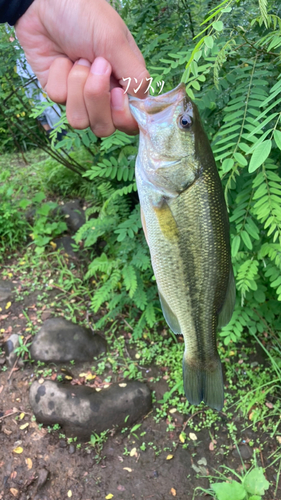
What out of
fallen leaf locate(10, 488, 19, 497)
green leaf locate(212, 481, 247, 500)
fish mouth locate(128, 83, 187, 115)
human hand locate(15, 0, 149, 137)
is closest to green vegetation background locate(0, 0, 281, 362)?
fish mouth locate(128, 83, 187, 115)

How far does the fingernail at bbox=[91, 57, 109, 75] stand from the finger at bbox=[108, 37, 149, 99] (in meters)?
0.05

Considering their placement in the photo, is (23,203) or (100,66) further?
(23,203)

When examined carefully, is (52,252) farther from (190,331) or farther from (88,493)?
(190,331)

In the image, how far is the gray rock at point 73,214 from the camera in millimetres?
4645

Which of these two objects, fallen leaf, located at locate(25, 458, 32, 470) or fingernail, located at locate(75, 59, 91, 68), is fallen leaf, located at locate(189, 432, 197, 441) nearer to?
fallen leaf, located at locate(25, 458, 32, 470)

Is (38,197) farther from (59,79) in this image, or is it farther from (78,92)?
(78,92)

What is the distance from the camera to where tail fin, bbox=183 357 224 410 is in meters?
1.68

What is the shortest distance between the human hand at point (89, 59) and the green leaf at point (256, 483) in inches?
81.3

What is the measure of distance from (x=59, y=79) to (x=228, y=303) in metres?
1.27

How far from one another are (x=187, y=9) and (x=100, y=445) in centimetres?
356

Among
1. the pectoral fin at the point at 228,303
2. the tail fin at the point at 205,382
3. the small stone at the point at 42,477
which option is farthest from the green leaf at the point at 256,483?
the small stone at the point at 42,477

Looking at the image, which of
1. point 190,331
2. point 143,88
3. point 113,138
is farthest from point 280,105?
point 190,331

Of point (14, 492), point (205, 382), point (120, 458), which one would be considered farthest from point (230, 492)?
point (14, 492)

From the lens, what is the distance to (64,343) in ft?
11.2
